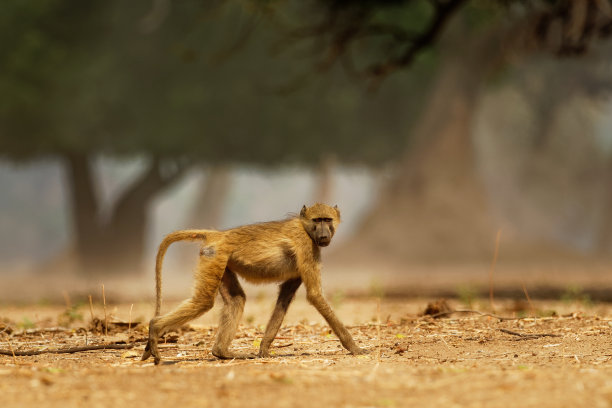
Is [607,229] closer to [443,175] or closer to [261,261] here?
[443,175]

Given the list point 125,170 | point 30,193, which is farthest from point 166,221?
point 30,193

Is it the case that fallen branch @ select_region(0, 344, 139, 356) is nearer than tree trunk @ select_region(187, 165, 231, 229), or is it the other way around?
fallen branch @ select_region(0, 344, 139, 356)

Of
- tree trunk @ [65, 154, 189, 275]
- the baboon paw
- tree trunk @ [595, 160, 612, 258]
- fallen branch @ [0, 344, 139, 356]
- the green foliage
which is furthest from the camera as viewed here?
tree trunk @ [595, 160, 612, 258]

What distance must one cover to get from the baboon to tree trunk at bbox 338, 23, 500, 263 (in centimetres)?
2170

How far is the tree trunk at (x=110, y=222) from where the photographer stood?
2945cm

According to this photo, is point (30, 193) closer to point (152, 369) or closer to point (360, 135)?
point (360, 135)

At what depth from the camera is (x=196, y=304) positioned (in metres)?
6.65

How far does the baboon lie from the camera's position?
268 inches

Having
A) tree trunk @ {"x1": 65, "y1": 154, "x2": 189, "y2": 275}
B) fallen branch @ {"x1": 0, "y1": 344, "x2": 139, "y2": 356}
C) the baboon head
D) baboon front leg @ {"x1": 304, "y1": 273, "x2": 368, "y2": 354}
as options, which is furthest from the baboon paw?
tree trunk @ {"x1": 65, "y1": 154, "x2": 189, "y2": 275}

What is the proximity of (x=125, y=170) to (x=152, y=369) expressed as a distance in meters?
87.2

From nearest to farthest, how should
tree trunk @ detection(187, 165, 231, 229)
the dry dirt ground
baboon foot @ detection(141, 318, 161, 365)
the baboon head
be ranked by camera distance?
the dry dirt ground < baboon foot @ detection(141, 318, 161, 365) < the baboon head < tree trunk @ detection(187, 165, 231, 229)

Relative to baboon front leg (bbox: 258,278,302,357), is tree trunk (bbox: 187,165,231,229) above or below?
below

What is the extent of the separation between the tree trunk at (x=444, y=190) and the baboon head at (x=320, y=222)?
21646 mm

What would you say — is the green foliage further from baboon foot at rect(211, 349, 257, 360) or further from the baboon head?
baboon foot at rect(211, 349, 257, 360)
